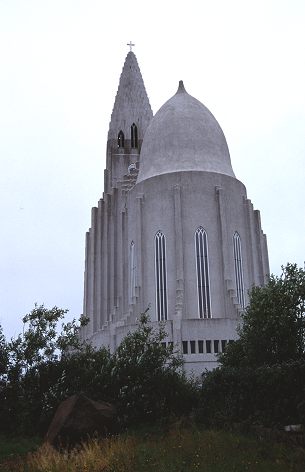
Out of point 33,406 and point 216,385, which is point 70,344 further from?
point 216,385

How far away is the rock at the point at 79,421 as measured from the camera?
1916cm

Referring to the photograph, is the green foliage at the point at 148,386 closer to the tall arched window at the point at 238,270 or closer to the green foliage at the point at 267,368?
the green foliage at the point at 267,368

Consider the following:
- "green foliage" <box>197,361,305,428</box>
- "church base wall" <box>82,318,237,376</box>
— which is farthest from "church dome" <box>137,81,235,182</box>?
"green foliage" <box>197,361,305,428</box>

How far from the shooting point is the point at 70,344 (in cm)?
2927

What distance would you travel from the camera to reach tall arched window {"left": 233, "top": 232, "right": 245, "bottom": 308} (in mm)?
51375

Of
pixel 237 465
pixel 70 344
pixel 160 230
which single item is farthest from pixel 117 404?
pixel 160 230

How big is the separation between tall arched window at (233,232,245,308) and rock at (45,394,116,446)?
31785mm

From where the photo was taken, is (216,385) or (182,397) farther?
(182,397)

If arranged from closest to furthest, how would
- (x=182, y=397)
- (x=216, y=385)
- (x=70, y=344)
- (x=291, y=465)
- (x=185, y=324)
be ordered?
(x=291, y=465) → (x=216, y=385) → (x=182, y=397) → (x=70, y=344) → (x=185, y=324)

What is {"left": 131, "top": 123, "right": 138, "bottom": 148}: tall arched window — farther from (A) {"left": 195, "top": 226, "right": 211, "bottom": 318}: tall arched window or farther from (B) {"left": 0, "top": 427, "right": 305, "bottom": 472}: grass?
(B) {"left": 0, "top": 427, "right": 305, "bottom": 472}: grass

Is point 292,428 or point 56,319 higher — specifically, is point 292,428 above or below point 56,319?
below

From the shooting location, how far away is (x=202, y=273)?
50344 mm

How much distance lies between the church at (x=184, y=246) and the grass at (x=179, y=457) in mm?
26994

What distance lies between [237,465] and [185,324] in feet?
102
